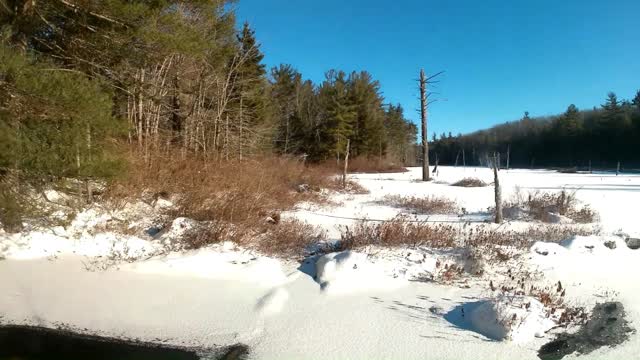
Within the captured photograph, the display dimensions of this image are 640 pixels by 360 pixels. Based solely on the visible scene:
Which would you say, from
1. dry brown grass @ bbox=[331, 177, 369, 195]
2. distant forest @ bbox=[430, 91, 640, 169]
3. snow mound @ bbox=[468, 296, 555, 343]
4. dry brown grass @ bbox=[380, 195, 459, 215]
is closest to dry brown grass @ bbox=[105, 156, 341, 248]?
dry brown grass @ bbox=[380, 195, 459, 215]

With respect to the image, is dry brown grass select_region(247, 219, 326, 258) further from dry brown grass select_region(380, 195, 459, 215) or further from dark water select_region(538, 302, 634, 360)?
dry brown grass select_region(380, 195, 459, 215)

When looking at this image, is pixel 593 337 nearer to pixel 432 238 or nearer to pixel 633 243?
pixel 432 238

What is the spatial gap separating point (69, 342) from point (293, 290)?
2.71m

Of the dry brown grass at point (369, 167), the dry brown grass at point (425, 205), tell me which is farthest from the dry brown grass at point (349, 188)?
the dry brown grass at point (369, 167)

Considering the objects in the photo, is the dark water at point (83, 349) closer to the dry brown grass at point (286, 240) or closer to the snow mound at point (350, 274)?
the snow mound at point (350, 274)

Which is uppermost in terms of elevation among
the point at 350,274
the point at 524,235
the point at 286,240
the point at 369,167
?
the point at 369,167

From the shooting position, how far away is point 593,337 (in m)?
4.79

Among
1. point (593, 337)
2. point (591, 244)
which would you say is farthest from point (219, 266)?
point (591, 244)

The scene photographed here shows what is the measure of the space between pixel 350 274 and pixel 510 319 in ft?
7.31

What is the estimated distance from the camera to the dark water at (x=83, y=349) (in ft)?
14.8

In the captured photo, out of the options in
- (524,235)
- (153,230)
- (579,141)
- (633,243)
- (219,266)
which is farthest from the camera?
(579,141)

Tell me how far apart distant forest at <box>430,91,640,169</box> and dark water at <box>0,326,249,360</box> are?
2061 inches

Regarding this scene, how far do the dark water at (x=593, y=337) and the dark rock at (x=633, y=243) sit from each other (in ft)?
10.8

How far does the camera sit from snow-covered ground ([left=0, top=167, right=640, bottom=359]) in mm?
4695
